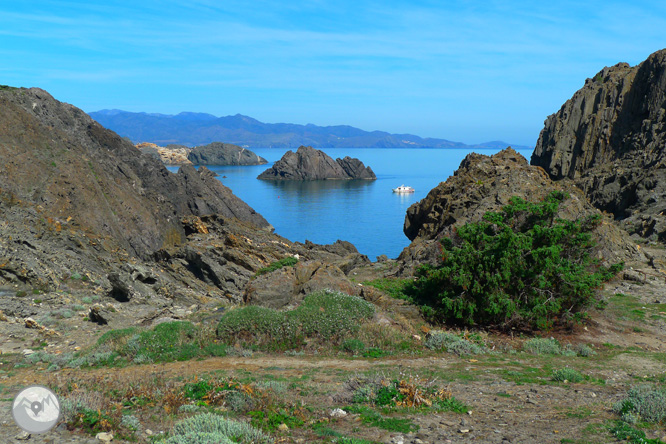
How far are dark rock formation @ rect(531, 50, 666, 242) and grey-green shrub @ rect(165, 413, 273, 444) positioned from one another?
147 feet

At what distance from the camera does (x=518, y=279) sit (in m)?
19.0

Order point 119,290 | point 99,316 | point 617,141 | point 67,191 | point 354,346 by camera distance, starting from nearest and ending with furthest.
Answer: point 354,346, point 99,316, point 119,290, point 67,191, point 617,141

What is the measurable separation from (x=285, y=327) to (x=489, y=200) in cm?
2118

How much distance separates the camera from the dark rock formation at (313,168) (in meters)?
163

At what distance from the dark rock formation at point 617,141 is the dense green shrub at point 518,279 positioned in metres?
29.7

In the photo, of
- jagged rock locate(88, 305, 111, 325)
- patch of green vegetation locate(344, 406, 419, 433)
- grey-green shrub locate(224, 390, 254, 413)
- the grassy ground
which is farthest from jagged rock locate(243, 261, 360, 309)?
patch of green vegetation locate(344, 406, 419, 433)

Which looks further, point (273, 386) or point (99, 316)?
point (99, 316)

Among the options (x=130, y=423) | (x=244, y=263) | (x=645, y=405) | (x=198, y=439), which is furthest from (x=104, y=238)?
(x=645, y=405)

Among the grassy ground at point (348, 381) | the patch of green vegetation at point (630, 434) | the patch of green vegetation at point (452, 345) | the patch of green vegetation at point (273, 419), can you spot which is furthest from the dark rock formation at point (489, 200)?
the patch of green vegetation at point (273, 419)

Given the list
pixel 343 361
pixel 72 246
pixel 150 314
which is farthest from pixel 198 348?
pixel 72 246

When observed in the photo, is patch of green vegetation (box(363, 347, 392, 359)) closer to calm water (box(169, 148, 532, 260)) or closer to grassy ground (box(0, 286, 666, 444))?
grassy ground (box(0, 286, 666, 444))

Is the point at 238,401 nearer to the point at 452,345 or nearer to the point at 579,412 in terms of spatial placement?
the point at 579,412

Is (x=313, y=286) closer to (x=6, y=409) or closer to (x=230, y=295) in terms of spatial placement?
(x=230, y=295)

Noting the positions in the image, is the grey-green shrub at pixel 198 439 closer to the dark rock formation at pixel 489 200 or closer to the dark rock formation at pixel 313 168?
the dark rock formation at pixel 489 200
